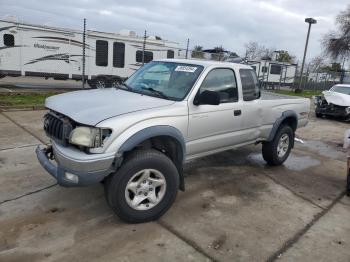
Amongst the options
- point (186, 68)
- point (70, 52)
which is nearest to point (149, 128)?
point (186, 68)

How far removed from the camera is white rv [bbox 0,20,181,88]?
48.5 feet

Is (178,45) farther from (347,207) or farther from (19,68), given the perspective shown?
(347,207)

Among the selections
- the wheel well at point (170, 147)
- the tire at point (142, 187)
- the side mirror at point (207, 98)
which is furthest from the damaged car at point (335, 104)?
the tire at point (142, 187)

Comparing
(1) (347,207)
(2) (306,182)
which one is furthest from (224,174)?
(1) (347,207)

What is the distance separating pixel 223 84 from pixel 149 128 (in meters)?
1.69

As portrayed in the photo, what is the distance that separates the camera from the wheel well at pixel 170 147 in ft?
13.9

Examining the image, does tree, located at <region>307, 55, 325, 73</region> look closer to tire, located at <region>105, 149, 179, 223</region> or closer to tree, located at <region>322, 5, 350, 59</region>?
tree, located at <region>322, 5, 350, 59</region>

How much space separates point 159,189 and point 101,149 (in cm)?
92

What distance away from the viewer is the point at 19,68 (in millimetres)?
15070

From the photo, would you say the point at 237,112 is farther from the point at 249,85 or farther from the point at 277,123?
the point at 277,123

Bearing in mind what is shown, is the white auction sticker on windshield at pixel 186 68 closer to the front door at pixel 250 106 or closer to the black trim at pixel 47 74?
the front door at pixel 250 106

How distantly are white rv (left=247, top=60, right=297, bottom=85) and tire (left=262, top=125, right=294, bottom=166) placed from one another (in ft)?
69.7

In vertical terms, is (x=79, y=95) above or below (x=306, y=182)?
above

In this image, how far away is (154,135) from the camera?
3936 millimetres
